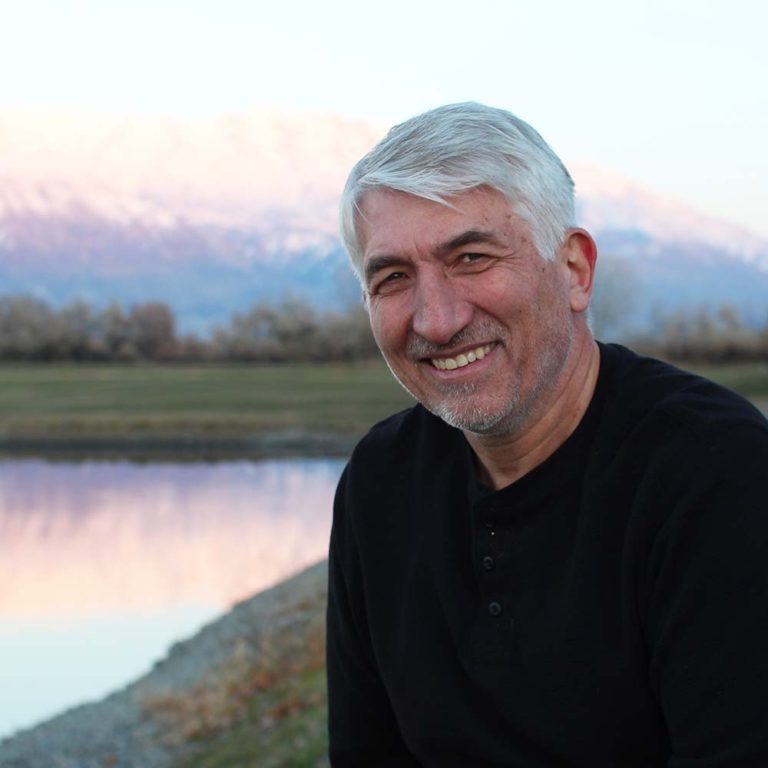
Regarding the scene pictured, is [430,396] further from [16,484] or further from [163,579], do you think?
[16,484]

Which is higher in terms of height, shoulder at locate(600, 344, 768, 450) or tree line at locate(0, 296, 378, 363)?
shoulder at locate(600, 344, 768, 450)

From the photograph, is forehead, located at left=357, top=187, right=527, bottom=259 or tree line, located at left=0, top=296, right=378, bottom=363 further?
tree line, located at left=0, top=296, right=378, bottom=363

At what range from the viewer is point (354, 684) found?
2.26 metres

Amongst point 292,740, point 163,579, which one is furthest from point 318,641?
point 163,579

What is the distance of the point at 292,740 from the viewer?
23.8ft

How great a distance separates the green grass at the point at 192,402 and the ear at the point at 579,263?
32.1m

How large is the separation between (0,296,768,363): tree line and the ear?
6120 cm

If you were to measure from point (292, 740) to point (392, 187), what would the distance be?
5.83 metres

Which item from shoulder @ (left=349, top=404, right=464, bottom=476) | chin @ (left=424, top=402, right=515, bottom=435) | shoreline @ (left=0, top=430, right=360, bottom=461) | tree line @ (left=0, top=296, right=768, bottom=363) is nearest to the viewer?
chin @ (left=424, top=402, right=515, bottom=435)

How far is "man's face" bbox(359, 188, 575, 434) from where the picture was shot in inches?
75.1

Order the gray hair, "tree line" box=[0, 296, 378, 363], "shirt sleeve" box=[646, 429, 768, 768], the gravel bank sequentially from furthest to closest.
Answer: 1. "tree line" box=[0, 296, 378, 363]
2. the gravel bank
3. the gray hair
4. "shirt sleeve" box=[646, 429, 768, 768]

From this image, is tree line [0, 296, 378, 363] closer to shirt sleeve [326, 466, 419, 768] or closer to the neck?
shirt sleeve [326, 466, 419, 768]

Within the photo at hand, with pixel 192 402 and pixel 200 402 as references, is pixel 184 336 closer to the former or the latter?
pixel 200 402

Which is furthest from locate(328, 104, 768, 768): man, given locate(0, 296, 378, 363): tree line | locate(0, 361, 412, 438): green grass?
→ locate(0, 296, 378, 363): tree line
